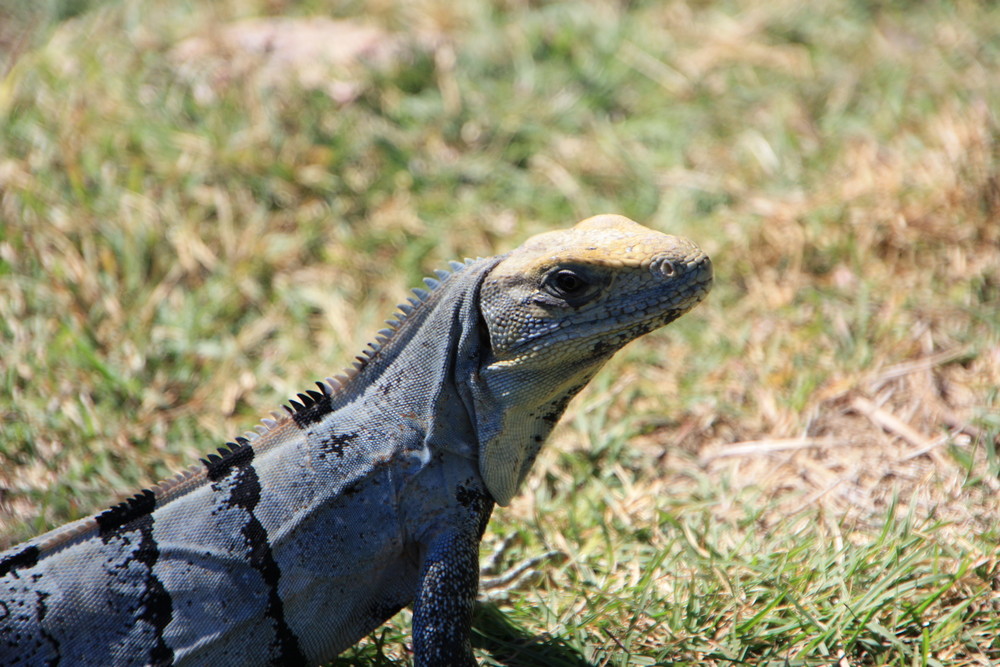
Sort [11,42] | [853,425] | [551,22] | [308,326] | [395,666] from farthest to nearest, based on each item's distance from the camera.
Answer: [551,22] → [11,42] → [308,326] → [853,425] → [395,666]

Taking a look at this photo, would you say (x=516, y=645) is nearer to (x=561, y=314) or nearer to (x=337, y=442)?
(x=337, y=442)

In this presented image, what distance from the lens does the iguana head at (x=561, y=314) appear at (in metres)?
2.93

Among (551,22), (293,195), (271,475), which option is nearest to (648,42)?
(551,22)

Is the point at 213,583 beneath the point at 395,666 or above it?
above

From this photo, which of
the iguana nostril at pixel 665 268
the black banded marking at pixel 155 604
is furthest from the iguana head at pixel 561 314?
the black banded marking at pixel 155 604

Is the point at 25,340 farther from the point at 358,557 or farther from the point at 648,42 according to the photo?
the point at 648,42

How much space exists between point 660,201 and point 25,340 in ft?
11.7

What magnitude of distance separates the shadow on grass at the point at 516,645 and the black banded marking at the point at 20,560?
1.48m

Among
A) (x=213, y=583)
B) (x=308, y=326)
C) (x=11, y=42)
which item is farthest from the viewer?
(x=11, y=42)

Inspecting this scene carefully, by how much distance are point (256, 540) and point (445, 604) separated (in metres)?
0.61

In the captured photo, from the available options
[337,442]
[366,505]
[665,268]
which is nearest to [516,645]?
[366,505]

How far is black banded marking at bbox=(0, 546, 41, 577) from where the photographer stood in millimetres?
2885

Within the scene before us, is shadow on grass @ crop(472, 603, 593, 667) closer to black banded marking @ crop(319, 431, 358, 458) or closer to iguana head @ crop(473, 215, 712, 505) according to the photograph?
iguana head @ crop(473, 215, 712, 505)

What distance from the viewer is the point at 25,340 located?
470 centimetres
